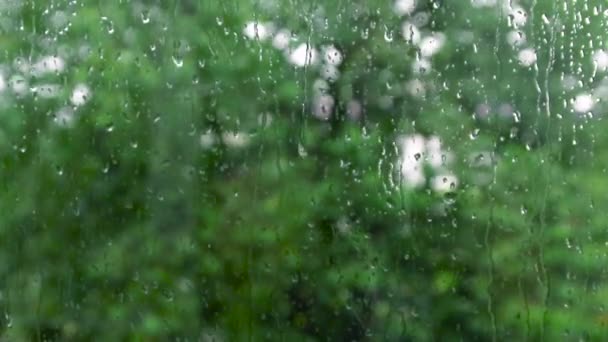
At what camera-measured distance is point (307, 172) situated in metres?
1.31

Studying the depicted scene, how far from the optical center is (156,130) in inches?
52.9

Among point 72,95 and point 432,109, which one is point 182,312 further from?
point 432,109

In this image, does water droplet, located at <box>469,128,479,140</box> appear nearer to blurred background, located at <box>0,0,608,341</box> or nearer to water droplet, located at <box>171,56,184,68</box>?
blurred background, located at <box>0,0,608,341</box>

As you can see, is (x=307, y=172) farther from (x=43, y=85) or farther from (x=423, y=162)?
(x=43, y=85)

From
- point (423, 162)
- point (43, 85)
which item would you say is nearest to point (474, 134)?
point (423, 162)

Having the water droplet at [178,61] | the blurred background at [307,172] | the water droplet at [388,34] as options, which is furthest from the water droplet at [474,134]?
the water droplet at [178,61]

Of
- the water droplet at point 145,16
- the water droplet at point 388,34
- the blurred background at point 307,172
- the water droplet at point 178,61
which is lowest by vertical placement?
the blurred background at point 307,172

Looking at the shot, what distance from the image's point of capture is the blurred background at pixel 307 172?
127cm

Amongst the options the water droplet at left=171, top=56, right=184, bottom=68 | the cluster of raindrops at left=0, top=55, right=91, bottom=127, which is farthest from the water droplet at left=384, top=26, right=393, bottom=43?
the cluster of raindrops at left=0, top=55, right=91, bottom=127

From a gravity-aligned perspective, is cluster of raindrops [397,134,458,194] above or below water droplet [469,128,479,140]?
below

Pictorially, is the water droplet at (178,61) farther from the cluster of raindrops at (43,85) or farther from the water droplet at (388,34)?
the water droplet at (388,34)

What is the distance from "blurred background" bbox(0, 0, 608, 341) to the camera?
1.27 metres

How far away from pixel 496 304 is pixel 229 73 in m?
0.54

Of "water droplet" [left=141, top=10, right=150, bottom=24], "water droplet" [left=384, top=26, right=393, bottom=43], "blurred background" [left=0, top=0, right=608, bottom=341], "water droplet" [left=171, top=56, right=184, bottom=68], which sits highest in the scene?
"water droplet" [left=141, top=10, right=150, bottom=24]
